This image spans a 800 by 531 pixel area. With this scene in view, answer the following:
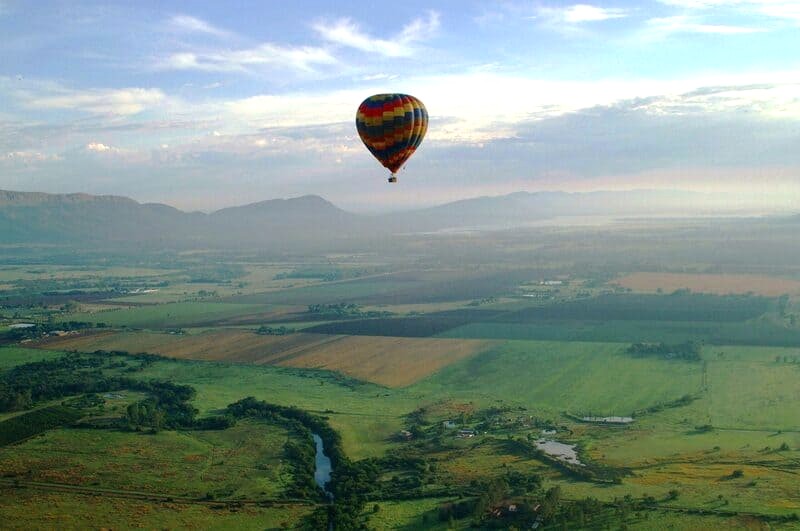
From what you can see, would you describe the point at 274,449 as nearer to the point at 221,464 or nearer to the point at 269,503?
the point at 221,464

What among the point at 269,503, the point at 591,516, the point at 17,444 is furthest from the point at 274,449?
the point at 591,516

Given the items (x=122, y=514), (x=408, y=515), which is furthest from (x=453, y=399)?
(x=122, y=514)

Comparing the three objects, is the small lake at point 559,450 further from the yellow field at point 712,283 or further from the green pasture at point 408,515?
the yellow field at point 712,283

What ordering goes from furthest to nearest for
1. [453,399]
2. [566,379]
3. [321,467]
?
1. [566,379]
2. [453,399]
3. [321,467]

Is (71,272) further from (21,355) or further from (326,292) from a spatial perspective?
(21,355)

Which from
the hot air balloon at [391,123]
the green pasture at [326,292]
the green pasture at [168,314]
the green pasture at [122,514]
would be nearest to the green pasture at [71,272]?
the green pasture at [326,292]

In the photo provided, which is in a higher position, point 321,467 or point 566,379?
point 566,379

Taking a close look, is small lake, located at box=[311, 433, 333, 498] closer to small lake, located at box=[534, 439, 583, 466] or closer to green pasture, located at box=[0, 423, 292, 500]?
green pasture, located at box=[0, 423, 292, 500]
